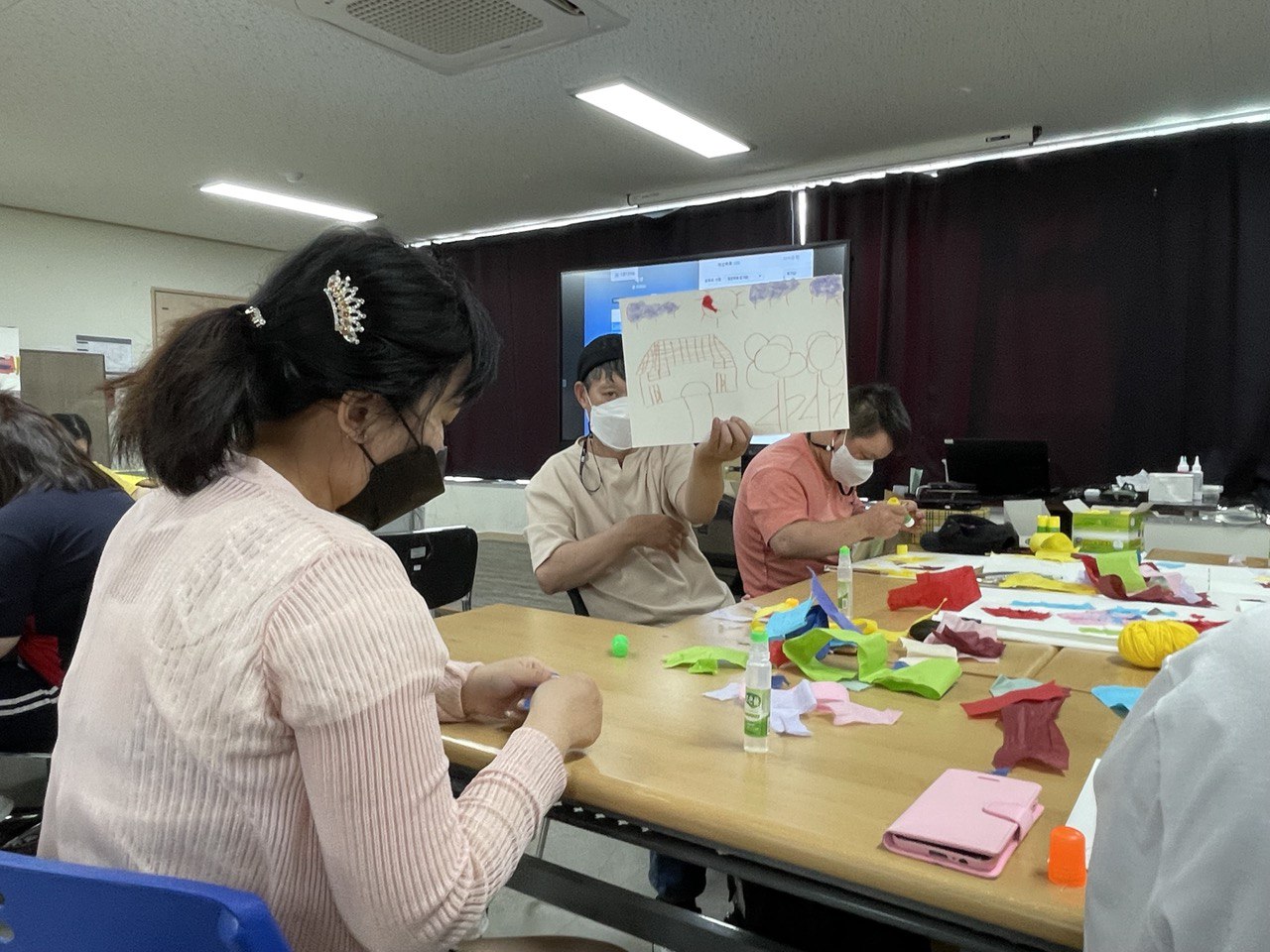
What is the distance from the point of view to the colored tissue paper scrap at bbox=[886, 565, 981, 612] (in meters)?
2.05

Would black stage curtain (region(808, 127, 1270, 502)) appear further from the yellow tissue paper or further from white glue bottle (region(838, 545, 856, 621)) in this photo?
white glue bottle (region(838, 545, 856, 621))

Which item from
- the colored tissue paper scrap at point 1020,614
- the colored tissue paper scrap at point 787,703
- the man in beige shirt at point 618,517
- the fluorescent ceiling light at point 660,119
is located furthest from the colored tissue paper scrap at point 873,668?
the fluorescent ceiling light at point 660,119

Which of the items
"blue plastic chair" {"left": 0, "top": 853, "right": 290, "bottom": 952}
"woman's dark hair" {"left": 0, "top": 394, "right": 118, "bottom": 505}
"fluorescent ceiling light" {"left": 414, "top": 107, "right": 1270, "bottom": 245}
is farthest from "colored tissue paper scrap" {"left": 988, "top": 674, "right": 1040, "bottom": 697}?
"fluorescent ceiling light" {"left": 414, "top": 107, "right": 1270, "bottom": 245}

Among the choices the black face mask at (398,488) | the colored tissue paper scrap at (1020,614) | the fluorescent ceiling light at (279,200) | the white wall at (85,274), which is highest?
the fluorescent ceiling light at (279,200)

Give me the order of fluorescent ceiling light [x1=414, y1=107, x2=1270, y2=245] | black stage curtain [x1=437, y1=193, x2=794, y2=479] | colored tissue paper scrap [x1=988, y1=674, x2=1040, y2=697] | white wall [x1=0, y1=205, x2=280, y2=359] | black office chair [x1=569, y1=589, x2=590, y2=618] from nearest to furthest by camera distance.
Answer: colored tissue paper scrap [x1=988, y1=674, x2=1040, y2=697] → black office chair [x1=569, y1=589, x2=590, y2=618] → fluorescent ceiling light [x1=414, y1=107, x2=1270, y2=245] → black stage curtain [x1=437, y1=193, x2=794, y2=479] → white wall [x1=0, y1=205, x2=280, y2=359]

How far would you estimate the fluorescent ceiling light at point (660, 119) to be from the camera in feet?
12.8

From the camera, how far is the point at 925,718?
129 centimetres

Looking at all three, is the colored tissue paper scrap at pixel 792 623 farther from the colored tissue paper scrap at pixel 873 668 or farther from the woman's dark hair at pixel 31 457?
the woman's dark hair at pixel 31 457

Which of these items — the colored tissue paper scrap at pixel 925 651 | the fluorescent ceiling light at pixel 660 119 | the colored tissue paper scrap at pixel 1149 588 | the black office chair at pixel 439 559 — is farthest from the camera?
the fluorescent ceiling light at pixel 660 119

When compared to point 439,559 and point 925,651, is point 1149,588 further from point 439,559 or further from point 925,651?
point 439,559

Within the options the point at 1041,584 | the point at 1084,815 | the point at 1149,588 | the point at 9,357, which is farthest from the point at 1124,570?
the point at 9,357

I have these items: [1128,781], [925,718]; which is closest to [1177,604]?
[925,718]

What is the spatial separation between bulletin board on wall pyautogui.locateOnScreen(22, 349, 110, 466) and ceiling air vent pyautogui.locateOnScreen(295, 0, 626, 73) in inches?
158

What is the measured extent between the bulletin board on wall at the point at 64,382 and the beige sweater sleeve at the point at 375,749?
6.19m
